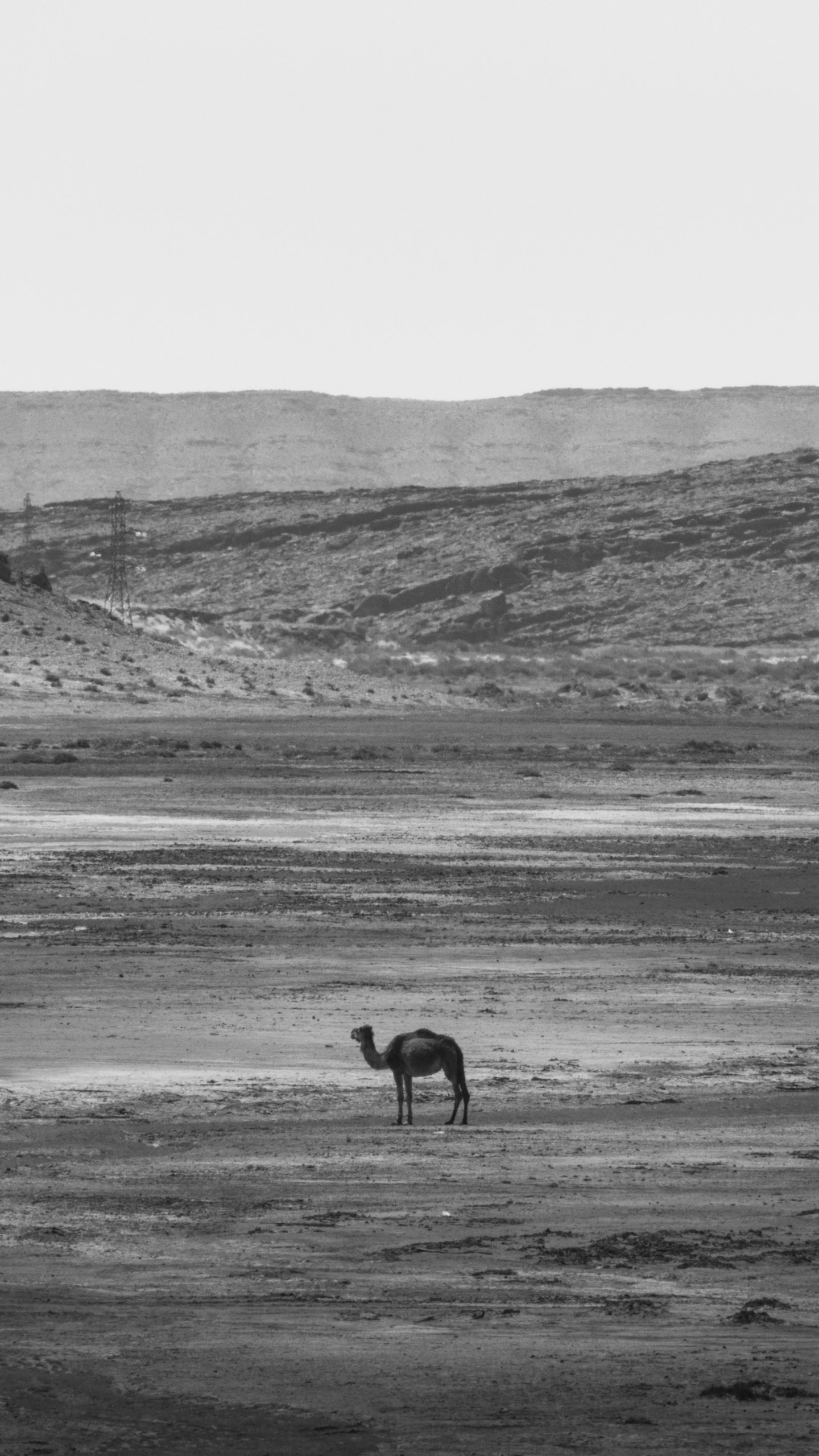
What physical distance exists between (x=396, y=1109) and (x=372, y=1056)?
0.37m

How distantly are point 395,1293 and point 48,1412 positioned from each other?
1.66 meters

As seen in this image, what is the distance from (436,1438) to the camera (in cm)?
686

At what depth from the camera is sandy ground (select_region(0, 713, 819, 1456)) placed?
23.8 feet

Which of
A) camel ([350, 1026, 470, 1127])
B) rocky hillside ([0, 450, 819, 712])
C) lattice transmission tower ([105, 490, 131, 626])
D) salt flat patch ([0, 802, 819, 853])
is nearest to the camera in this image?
camel ([350, 1026, 470, 1127])

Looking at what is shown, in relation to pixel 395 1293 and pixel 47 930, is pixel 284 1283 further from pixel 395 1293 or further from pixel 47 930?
pixel 47 930

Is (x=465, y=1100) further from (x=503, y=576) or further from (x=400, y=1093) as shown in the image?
(x=503, y=576)

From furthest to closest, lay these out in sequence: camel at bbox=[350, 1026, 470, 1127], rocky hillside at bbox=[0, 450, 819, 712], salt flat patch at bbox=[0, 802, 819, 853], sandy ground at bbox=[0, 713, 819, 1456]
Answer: rocky hillside at bbox=[0, 450, 819, 712]
salt flat patch at bbox=[0, 802, 819, 853]
camel at bbox=[350, 1026, 470, 1127]
sandy ground at bbox=[0, 713, 819, 1456]

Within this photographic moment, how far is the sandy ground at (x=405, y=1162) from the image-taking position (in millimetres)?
7250

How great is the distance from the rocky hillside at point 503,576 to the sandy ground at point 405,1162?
216 ft

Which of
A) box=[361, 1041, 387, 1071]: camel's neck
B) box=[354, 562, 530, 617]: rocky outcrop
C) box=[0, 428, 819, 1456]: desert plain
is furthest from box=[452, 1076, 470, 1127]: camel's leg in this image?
box=[354, 562, 530, 617]: rocky outcrop

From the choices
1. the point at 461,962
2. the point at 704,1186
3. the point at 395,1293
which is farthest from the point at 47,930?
the point at 395,1293

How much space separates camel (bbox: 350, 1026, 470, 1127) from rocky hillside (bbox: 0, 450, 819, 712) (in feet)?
247

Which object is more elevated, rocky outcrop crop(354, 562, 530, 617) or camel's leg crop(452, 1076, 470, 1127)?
rocky outcrop crop(354, 562, 530, 617)

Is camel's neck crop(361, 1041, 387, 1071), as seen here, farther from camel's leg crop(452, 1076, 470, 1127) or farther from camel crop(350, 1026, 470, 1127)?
camel's leg crop(452, 1076, 470, 1127)
